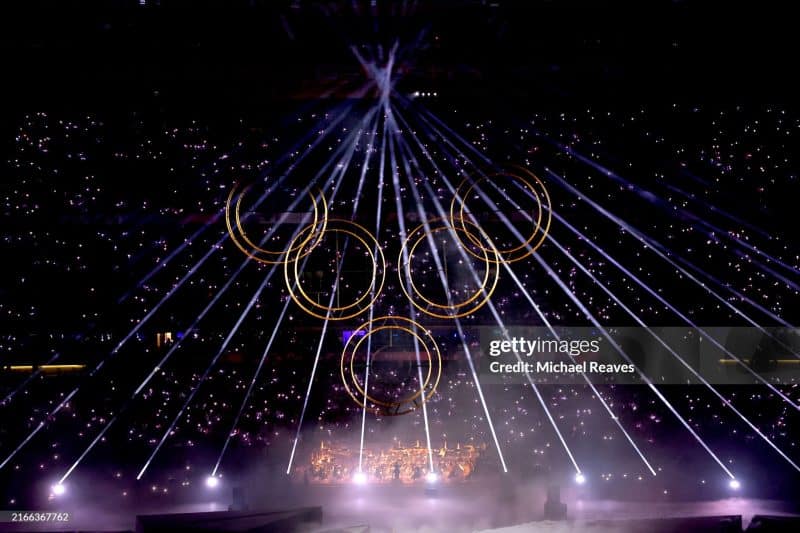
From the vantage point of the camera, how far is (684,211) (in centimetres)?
494

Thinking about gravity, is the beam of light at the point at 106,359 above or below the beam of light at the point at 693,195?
below

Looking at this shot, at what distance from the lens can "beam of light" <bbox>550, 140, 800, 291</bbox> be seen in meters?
4.92

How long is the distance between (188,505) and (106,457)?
0.84 meters

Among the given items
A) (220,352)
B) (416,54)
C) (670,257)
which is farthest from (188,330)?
(670,257)

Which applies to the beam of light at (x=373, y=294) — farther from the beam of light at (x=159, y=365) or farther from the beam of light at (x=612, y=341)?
the beam of light at (x=159, y=365)

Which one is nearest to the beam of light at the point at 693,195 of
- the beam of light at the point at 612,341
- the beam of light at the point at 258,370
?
the beam of light at the point at 612,341

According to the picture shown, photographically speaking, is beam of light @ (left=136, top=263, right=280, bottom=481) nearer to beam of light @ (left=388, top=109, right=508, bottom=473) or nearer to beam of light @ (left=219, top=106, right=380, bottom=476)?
beam of light @ (left=219, top=106, right=380, bottom=476)

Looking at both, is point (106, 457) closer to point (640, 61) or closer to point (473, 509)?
point (473, 509)

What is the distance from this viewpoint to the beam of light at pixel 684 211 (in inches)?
194

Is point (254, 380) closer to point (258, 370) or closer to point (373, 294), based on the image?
point (258, 370)

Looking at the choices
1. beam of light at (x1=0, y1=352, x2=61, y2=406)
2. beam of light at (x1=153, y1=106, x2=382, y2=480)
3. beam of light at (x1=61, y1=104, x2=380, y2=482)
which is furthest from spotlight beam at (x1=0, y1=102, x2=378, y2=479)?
beam of light at (x1=0, y1=352, x2=61, y2=406)

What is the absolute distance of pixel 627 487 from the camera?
16.2 ft

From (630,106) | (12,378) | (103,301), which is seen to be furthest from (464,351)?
(12,378)

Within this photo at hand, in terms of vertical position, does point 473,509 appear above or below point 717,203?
below
